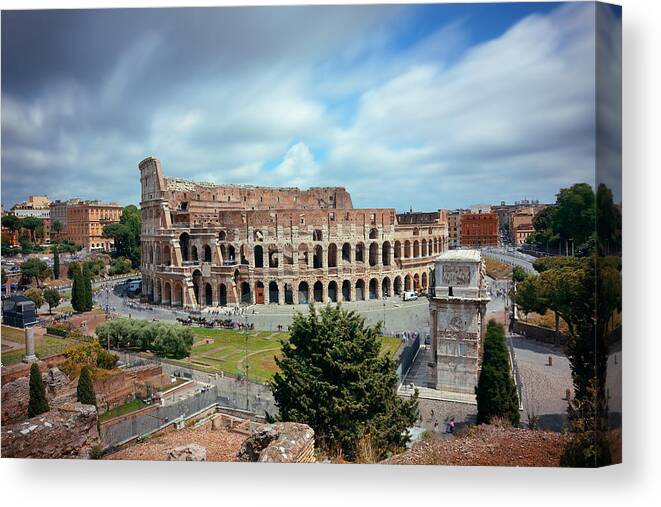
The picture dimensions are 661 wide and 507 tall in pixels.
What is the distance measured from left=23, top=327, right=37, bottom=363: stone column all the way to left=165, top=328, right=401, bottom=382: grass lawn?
130 inches

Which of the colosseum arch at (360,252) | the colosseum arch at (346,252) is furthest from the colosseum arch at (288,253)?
the colosseum arch at (360,252)

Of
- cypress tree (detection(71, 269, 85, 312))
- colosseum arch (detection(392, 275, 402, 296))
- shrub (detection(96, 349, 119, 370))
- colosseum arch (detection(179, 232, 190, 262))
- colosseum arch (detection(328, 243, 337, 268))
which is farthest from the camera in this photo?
colosseum arch (detection(328, 243, 337, 268))

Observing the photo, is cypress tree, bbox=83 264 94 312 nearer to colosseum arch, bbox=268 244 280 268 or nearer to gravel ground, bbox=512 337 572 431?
gravel ground, bbox=512 337 572 431

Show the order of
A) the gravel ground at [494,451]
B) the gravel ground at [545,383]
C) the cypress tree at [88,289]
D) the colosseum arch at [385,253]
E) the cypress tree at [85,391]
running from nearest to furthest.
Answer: the gravel ground at [494,451] < the gravel ground at [545,383] < the cypress tree at [85,391] < the cypress tree at [88,289] < the colosseum arch at [385,253]

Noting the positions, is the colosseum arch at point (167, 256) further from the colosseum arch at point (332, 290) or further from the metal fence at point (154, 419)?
the metal fence at point (154, 419)

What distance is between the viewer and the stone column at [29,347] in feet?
36.2

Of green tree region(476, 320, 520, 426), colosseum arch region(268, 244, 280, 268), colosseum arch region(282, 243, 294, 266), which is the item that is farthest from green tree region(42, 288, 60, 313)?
colosseum arch region(282, 243, 294, 266)

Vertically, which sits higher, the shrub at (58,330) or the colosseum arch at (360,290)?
the shrub at (58,330)

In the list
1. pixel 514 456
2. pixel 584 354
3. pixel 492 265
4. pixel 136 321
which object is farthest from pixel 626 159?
pixel 136 321

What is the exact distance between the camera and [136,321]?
12617 mm

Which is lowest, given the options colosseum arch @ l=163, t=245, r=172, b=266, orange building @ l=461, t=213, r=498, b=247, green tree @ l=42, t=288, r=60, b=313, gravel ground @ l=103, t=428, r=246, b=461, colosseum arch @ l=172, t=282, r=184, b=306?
gravel ground @ l=103, t=428, r=246, b=461

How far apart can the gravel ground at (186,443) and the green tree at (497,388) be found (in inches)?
207

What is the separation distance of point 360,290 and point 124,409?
44.2 ft

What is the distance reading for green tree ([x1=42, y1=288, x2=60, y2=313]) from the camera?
11805 mm
